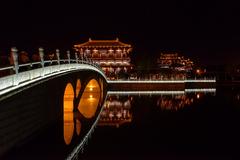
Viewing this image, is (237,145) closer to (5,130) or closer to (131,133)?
(131,133)

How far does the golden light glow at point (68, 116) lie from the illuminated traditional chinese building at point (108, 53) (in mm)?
60624

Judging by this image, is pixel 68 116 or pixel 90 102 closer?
pixel 68 116

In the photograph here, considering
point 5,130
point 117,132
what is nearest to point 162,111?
point 117,132

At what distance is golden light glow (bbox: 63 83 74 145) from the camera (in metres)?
22.6

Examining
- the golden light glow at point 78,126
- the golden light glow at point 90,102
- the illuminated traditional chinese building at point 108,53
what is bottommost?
the golden light glow at point 90,102

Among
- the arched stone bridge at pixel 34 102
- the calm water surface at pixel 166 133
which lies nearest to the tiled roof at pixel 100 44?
the calm water surface at pixel 166 133

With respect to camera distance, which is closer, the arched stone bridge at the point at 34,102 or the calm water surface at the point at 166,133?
the arched stone bridge at the point at 34,102

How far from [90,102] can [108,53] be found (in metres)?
51.6

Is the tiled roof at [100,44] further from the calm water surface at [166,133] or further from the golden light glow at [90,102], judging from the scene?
the calm water surface at [166,133]

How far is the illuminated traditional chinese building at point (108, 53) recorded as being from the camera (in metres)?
92.1

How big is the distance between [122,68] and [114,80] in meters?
28.1

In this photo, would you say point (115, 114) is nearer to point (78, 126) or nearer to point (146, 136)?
point (78, 126)

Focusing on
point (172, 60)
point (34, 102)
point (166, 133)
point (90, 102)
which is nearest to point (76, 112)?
point (166, 133)

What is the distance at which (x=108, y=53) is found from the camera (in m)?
93.4
